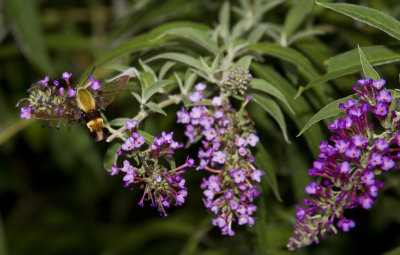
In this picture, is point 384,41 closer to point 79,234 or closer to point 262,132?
point 262,132

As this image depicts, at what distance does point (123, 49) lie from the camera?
2.31 metres

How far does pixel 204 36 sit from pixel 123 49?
1.30 feet

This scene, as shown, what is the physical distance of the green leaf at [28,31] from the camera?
9.83 ft

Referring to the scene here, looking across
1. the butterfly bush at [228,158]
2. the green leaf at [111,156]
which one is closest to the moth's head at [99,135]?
the green leaf at [111,156]

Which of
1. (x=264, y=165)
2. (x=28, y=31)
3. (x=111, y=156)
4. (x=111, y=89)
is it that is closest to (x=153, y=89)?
(x=111, y=89)

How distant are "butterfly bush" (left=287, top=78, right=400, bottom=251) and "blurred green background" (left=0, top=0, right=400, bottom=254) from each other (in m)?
0.42

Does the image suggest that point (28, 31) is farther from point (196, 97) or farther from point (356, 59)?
point (356, 59)

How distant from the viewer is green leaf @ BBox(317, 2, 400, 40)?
5.94 ft

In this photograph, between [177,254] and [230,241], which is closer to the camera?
[230,241]

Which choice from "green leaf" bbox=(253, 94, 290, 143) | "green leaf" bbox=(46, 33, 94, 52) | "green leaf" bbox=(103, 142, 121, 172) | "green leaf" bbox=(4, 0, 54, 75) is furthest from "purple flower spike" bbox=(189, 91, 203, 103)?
"green leaf" bbox=(46, 33, 94, 52)

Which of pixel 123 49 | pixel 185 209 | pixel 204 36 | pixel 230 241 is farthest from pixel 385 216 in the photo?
pixel 123 49

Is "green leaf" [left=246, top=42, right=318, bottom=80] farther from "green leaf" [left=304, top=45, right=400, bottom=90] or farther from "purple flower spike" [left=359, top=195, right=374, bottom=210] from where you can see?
"purple flower spike" [left=359, top=195, right=374, bottom=210]

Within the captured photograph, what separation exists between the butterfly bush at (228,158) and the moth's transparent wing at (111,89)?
295 millimetres

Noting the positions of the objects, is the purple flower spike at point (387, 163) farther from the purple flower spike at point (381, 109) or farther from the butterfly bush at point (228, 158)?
the butterfly bush at point (228, 158)
